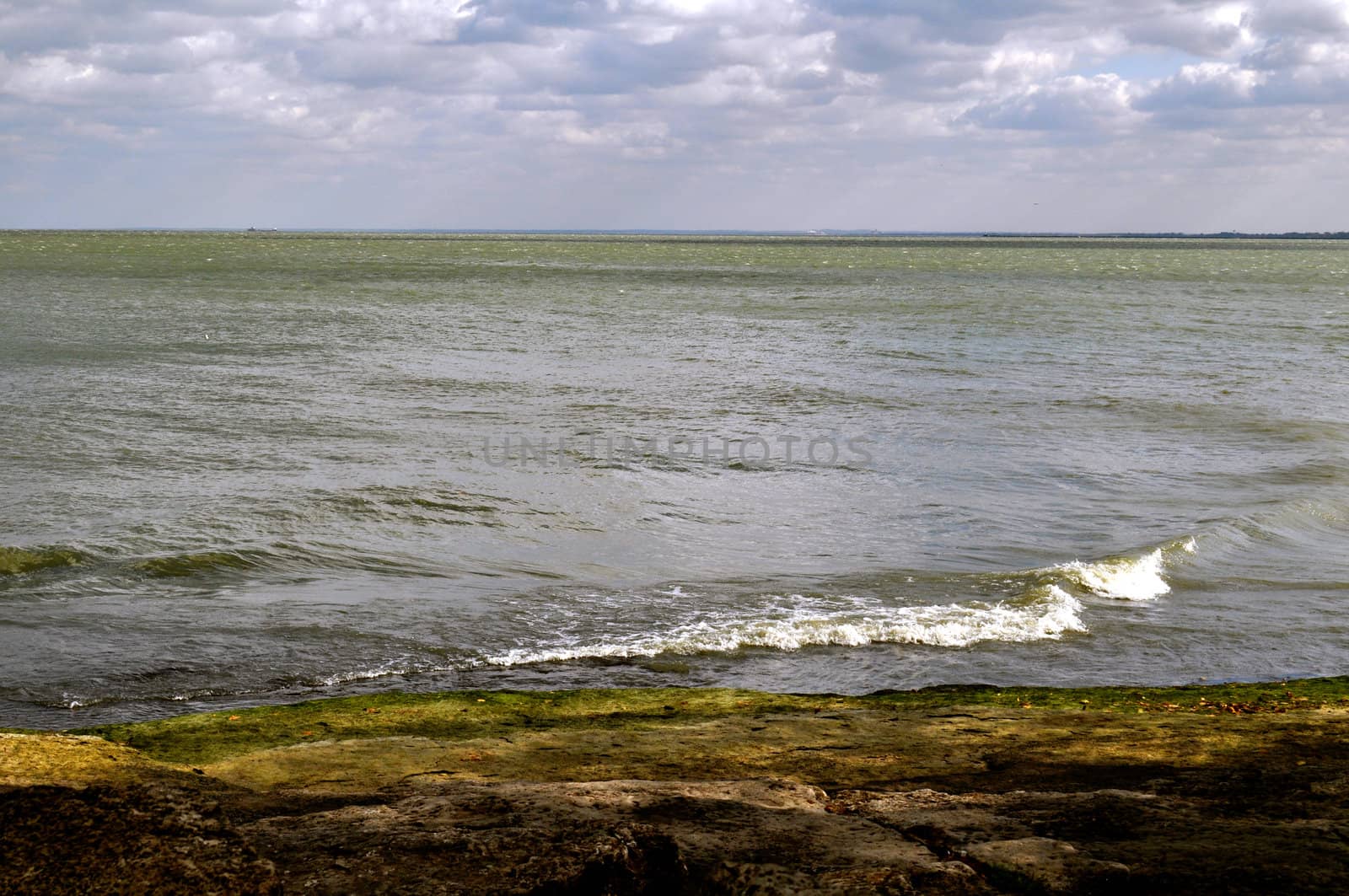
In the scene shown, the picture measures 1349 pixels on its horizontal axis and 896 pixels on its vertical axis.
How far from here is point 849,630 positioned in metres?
10.1

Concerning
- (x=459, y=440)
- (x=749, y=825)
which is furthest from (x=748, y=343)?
(x=749, y=825)

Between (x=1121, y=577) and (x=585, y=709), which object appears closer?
(x=585, y=709)

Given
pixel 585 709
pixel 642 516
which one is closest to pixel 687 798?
pixel 585 709

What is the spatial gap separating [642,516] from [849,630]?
466cm

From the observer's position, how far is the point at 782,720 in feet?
24.3

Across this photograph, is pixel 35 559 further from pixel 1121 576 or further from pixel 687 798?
pixel 1121 576

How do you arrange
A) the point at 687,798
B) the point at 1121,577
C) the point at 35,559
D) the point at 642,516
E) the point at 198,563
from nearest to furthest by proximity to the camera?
the point at 687,798
the point at 35,559
the point at 198,563
the point at 1121,577
the point at 642,516

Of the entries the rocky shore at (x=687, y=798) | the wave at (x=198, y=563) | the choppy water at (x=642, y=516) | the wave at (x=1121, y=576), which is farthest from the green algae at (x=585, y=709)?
the wave at (x=198, y=563)

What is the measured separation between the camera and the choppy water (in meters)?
9.56

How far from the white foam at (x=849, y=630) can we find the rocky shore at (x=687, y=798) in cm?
155

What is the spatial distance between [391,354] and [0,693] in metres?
22.0

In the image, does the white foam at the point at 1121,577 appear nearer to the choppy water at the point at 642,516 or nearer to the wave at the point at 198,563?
the choppy water at the point at 642,516

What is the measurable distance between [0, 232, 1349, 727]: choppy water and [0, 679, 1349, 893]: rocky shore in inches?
56.1

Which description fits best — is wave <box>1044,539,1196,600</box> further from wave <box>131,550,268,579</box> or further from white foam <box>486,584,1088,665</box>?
wave <box>131,550,268,579</box>
